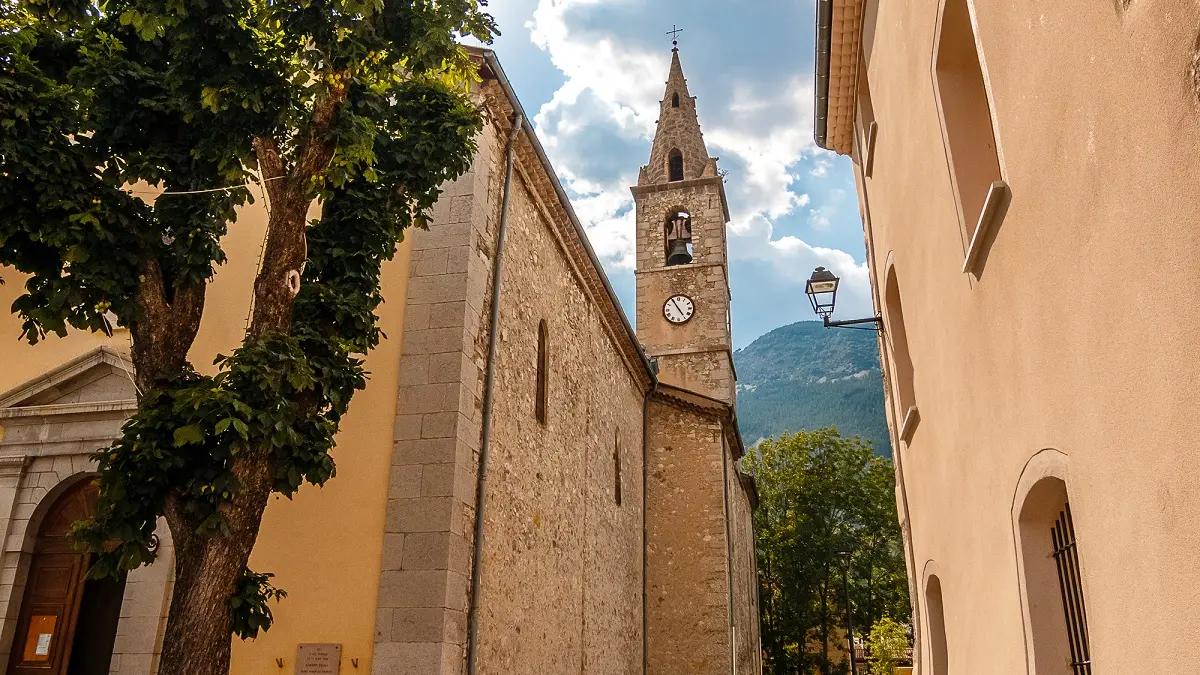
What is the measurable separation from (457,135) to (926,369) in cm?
440

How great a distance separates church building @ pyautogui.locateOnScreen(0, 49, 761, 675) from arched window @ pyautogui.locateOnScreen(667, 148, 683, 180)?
14.0 metres

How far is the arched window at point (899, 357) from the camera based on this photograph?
8.06m

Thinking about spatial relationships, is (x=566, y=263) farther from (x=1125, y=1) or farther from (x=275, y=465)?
(x=1125, y=1)

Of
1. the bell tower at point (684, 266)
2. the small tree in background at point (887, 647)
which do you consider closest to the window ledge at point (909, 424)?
the bell tower at point (684, 266)

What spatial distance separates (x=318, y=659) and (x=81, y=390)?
15.4 feet

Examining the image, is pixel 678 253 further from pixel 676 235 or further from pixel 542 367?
pixel 542 367

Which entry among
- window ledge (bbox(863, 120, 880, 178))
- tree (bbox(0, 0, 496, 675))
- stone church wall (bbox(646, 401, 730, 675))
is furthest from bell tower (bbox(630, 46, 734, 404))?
tree (bbox(0, 0, 496, 675))

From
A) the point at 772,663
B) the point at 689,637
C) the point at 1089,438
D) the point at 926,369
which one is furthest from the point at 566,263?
the point at 772,663

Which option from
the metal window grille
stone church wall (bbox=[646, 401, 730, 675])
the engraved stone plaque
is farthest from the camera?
stone church wall (bbox=[646, 401, 730, 675])

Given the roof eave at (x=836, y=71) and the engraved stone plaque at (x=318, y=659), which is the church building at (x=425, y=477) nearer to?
the engraved stone plaque at (x=318, y=659)

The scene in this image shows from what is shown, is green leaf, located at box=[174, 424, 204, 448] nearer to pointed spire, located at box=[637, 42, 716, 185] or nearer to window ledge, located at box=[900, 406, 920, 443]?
window ledge, located at box=[900, 406, 920, 443]

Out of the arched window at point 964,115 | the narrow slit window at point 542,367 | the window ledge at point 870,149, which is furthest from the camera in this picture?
the narrow slit window at point 542,367

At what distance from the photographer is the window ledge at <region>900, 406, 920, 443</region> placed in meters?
7.33

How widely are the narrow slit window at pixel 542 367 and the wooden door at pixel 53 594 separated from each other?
17.4 ft
